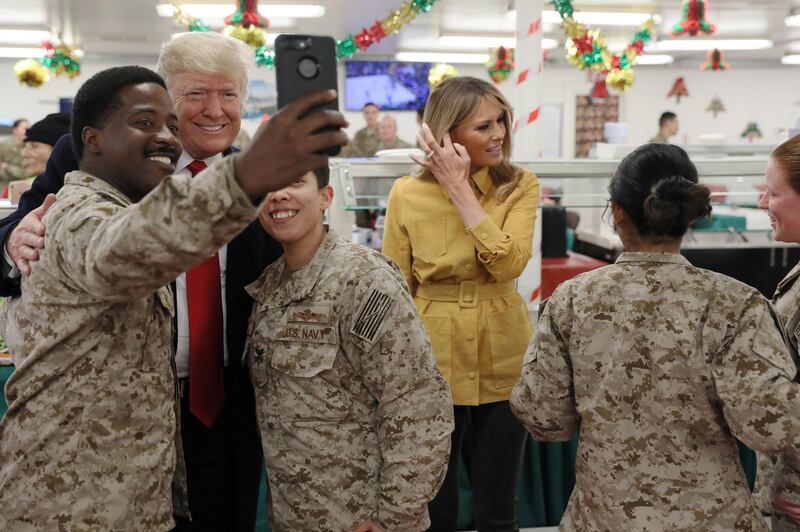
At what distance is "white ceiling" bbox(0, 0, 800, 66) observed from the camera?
8.35 m

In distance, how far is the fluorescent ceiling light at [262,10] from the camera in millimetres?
7746

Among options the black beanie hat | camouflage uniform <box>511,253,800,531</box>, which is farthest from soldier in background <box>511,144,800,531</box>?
the black beanie hat

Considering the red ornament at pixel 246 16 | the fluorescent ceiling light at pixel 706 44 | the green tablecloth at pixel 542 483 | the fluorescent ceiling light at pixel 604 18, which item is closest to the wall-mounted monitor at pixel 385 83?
the fluorescent ceiling light at pixel 706 44

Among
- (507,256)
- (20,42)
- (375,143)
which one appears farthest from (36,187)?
(20,42)

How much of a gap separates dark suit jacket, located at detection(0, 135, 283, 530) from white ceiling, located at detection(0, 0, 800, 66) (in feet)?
20.7

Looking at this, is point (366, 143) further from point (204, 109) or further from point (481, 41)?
point (204, 109)

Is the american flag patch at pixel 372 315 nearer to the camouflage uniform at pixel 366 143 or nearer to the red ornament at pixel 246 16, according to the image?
the red ornament at pixel 246 16

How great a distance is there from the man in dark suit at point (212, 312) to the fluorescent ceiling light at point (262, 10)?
6.38 metres

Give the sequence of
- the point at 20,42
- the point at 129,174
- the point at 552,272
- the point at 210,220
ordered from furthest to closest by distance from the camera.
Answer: the point at 20,42
the point at 552,272
the point at 129,174
the point at 210,220

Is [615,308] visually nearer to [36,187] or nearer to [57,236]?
[57,236]

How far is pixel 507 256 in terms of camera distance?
194cm

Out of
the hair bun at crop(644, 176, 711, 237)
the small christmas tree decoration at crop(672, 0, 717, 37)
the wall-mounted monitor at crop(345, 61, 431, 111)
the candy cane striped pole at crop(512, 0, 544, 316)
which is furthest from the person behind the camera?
the wall-mounted monitor at crop(345, 61, 431, 111)

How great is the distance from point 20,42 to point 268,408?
1095 centimetres

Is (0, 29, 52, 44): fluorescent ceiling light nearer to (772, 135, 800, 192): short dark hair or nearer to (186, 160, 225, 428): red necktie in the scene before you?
(186, 160, 225, 428): red necktie
